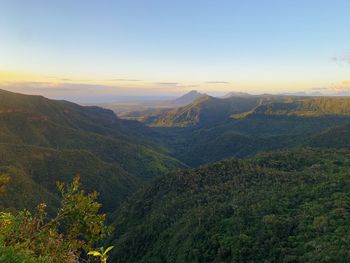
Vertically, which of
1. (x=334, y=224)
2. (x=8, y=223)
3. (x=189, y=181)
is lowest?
(x=189, y=181)

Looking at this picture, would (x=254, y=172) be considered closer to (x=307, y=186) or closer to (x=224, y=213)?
(x=307, y=186)

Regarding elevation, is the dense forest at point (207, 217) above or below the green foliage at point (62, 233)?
below

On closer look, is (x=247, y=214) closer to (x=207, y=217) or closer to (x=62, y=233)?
(x=207, y=217)

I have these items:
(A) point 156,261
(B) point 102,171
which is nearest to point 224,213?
(A) point 156,261

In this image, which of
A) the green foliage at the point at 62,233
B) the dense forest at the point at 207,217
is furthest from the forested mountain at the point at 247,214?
the green foliage at the point at 62,233

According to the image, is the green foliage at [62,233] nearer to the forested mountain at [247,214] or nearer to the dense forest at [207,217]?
the dense forest at [207,217]
